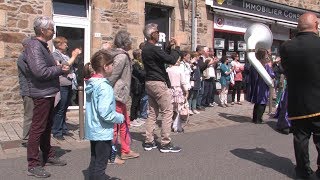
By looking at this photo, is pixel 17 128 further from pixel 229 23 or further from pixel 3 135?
pixel 229 23

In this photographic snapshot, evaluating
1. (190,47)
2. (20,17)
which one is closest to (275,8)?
(190,47)

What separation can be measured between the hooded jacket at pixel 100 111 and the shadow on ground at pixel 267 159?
102 inches

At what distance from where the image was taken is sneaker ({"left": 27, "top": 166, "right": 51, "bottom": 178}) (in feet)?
18.2

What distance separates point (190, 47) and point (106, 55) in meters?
9.69

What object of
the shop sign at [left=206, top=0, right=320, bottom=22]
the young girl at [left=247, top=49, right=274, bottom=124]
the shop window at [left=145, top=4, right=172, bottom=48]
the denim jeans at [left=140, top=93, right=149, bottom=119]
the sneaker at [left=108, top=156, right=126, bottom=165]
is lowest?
the sneaker at [left=108, top=156, right=126, bottom=165]

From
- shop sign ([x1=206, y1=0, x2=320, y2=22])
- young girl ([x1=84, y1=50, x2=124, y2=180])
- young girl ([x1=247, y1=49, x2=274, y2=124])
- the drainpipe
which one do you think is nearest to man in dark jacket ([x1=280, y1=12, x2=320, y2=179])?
young girl ([x1=84, y1=50, x2=124, y2=180])

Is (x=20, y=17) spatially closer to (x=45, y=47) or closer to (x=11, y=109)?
(x=11, y=109)

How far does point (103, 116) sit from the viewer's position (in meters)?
4.70

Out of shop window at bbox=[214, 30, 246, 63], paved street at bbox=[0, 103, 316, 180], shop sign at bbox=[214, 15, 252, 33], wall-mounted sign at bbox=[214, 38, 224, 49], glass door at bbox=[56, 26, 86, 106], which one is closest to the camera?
paved street at bbox=[0, 103, 316, 180]

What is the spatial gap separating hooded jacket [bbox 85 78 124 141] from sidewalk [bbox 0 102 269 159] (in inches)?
99.0

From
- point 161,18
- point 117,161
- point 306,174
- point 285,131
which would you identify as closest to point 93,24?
point 161,18

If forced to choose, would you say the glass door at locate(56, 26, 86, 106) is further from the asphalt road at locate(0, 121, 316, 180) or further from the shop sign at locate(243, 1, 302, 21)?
the shop sign at locate(243, 1, 302, 21)

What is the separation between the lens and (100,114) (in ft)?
15.5

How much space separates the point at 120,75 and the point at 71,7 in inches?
217
